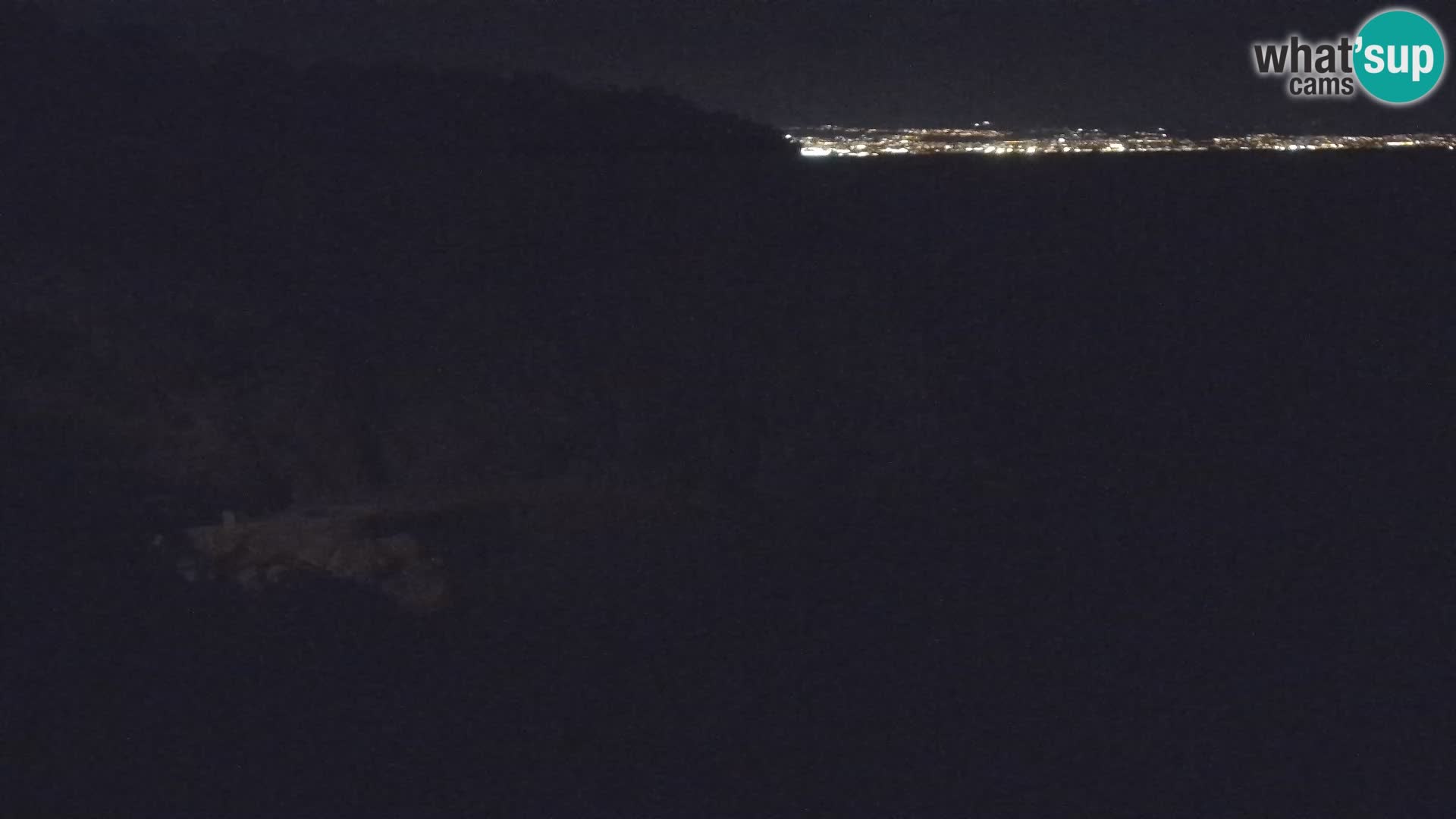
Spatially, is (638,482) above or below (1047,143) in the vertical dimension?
below

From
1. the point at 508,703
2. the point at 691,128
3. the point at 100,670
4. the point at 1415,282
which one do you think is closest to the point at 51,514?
the point at 100,670

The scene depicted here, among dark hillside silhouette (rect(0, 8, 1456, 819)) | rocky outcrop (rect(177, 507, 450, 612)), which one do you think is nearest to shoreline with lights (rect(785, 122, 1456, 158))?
dark hillside silhouette (rect(0, 8, 1456, 819))

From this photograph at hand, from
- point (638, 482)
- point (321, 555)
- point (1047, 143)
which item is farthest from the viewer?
point (1047, 143)

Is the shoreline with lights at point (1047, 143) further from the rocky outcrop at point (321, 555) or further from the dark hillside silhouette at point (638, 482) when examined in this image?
the rocky outcrop at point (321, 555)

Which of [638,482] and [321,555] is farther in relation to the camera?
[638,482]

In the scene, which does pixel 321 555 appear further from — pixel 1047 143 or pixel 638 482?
pixel 1047 143

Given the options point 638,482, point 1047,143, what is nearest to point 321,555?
point 638,482

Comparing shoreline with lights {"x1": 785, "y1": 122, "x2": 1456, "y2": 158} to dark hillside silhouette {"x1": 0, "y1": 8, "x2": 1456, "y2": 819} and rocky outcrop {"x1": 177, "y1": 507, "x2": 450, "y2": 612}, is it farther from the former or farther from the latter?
rocky outcrop {"x1": 177, "y1": 507, "x2": 450, "y2": 612}

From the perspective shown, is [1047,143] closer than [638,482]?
No

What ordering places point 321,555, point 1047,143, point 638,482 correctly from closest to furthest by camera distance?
point 321,555, point 638,482, point 1047,143
